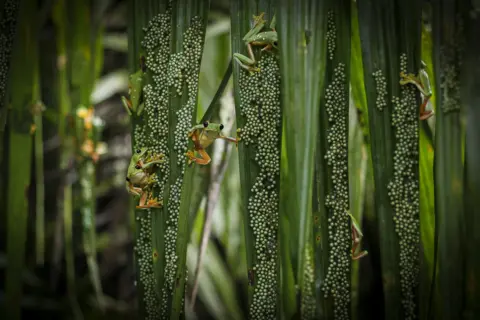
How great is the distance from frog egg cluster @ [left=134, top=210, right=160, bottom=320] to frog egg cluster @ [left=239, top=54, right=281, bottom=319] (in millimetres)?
213

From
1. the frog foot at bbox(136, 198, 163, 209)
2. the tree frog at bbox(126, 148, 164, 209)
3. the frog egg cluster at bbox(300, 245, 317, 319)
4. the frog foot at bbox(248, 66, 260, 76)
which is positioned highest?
the frog foot at bbox(248, 66, 260, 76)

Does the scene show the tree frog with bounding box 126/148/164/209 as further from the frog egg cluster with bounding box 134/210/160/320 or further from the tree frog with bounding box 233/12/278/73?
the tree frog with bounding box 233/12/278/73

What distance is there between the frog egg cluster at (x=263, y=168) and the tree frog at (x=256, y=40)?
2 centimetres

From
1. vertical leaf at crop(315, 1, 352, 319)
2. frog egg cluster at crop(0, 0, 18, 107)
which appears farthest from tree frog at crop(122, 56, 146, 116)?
vertical leaf at crop(315, 1, 352, 319)

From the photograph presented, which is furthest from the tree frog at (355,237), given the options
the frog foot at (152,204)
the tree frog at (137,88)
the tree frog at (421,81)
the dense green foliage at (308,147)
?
the tree frog at (137,88)

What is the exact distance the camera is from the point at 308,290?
100 cm

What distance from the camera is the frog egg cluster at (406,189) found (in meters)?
0.97

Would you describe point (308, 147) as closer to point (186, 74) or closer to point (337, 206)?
point (337, 206)

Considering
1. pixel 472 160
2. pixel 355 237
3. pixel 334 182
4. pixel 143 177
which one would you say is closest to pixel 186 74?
pixel 143 177

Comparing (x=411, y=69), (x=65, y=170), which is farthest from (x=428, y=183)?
(x=65, y=170)

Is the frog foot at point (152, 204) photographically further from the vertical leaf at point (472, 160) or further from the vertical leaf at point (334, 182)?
the vertical leaf at point (472, 160)

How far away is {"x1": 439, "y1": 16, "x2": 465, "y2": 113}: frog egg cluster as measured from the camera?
95 centimetres

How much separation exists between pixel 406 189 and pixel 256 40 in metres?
0.41

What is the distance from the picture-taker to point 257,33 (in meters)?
0.97
